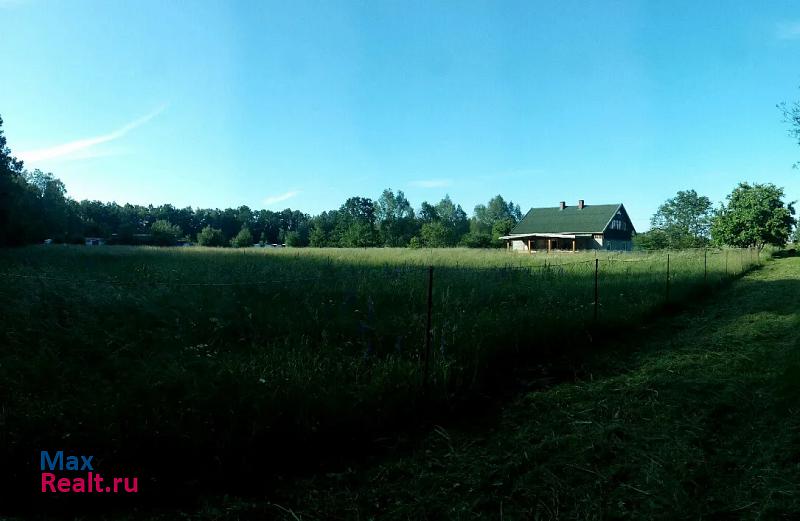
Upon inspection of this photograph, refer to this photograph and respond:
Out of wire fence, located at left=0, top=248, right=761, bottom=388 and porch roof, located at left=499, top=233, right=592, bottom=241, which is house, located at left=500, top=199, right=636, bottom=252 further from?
wire fence, located at left=0, top=248, right=761, bottom=388

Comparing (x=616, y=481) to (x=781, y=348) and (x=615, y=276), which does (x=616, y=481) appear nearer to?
(x=781, y=348)

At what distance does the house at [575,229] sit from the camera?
46.1 m

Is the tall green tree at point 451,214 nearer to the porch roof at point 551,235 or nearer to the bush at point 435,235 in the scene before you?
the bush at point 435,235

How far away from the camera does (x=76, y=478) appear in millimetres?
2836

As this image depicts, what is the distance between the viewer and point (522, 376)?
5398mm

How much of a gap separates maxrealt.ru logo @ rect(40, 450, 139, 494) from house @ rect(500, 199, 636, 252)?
4467cm

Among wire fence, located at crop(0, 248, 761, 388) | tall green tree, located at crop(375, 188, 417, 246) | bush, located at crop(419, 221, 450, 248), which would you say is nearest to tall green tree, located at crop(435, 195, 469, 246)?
tall green tree, located at crop(375, 188, 417, 246)

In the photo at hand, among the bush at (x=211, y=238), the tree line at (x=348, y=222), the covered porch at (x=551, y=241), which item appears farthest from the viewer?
the bush at (x=211, y=238)

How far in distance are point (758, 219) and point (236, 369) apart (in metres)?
46.8

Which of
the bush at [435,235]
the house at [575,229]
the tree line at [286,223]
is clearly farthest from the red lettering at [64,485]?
the bush at [435,235]

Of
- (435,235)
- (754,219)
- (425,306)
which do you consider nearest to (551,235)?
(754,219)

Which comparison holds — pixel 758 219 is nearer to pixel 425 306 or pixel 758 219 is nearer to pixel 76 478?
pixel 425 306

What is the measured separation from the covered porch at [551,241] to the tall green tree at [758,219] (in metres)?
12.0

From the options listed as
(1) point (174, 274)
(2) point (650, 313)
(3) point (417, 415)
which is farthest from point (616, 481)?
(1) point (174, 274)
